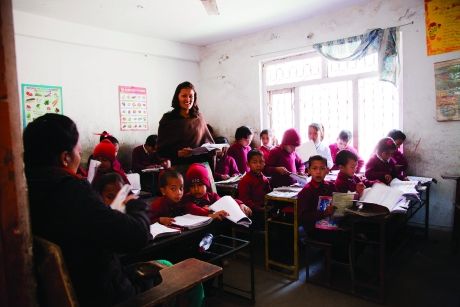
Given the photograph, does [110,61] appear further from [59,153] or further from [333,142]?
[59,153]

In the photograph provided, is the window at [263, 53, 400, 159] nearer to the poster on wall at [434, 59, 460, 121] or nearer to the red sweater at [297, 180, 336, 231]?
the poster on wall at [434, 59, 460, 121]

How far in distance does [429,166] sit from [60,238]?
14.1 ft

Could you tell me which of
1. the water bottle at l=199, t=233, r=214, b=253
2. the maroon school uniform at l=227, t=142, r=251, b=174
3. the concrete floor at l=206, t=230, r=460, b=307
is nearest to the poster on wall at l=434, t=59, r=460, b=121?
the concrete floor at l=206, t=230, r=460, b=307

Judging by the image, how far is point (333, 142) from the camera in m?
4.99

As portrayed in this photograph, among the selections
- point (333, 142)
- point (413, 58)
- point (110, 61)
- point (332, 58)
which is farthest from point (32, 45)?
point (413, 58)

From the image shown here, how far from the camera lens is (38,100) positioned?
4.59 m

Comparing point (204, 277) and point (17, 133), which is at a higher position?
point (17, 133)

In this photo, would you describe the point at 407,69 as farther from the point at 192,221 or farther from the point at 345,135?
the point at 192,221

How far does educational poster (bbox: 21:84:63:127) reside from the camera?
446 centimetres

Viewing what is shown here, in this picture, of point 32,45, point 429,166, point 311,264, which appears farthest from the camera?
point 32,45

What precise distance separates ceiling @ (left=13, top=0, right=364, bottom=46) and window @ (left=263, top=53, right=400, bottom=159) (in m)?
0.76

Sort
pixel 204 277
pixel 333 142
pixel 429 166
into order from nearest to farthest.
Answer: pixel 204 277 < pixel 429 166 < pixel 333 142

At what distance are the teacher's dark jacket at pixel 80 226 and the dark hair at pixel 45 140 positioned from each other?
0.04 meters

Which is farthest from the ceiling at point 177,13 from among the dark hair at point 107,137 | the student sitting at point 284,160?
the student sitting at point 284,160
